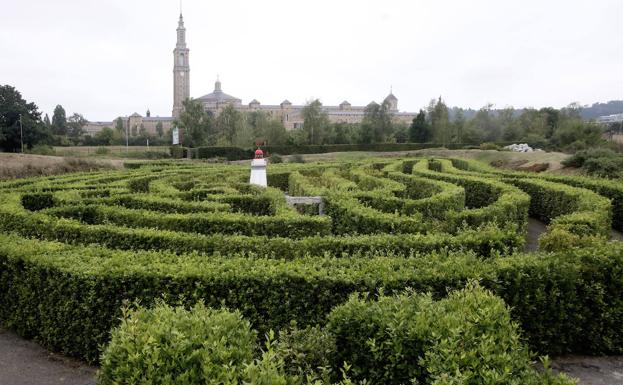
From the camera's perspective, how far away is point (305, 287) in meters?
6.01

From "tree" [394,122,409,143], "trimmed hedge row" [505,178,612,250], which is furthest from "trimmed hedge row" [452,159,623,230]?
"tree" [394,122,409,143]

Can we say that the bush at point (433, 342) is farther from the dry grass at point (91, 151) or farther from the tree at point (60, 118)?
the tree at point (60, 118)

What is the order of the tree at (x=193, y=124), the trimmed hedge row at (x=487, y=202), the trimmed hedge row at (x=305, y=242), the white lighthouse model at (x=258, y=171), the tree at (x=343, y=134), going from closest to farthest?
the trimmed hedge row at (x=305, y=242) → the trimmed hedge row at (x=487, y=202) → the white lighthouse model at (x=258, y=171) → the tree at (x=343, y=134) → the tree at (x=193, y=124)

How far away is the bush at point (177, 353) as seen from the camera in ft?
11.9

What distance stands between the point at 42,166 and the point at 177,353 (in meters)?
26.1

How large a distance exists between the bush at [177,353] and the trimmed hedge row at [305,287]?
1827 mm

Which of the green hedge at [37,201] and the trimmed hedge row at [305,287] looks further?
the green hedge at [37,201]

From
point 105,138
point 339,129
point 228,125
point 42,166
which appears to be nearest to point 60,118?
point 105,138

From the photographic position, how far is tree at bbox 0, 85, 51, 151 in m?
54.0

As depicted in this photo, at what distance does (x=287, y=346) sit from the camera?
4.43 m

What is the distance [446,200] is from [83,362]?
8965 mm

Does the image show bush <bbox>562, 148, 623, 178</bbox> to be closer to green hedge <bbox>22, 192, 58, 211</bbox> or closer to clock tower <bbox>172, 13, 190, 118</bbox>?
green hedge <bbox>22, 192, 58, 211</bbox>

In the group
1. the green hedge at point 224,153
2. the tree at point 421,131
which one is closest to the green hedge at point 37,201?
the green hedge at point 224,153

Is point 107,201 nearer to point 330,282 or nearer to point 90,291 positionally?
point 90,291
